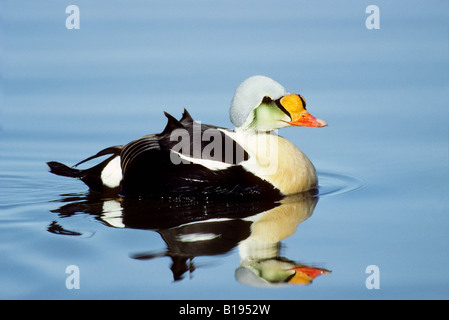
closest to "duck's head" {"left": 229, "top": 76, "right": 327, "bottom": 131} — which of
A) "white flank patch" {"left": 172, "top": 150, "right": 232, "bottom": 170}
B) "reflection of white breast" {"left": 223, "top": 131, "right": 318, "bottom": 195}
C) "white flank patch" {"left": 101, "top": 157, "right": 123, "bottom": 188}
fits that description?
"reflection of white breast" {"left": 223, "top": 131, "right": 318, "bottom": 195}

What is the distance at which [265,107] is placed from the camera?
22.6ft

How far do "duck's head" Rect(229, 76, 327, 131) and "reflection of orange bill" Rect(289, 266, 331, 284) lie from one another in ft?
6.46

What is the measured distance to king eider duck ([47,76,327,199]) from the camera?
6.63 meters

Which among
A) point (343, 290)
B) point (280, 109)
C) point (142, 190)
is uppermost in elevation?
point (280, 109)

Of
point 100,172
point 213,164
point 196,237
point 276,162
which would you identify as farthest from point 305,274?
point 100,172

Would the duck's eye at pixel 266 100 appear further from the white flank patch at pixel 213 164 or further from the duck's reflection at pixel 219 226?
the duck's reflection at pixel 219 226

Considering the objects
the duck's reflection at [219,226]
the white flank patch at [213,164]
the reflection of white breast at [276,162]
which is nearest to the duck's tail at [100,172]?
the duck's reflection at [219,226]

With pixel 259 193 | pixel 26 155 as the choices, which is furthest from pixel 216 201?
pixel 26 155

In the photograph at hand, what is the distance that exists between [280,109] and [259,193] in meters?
0.71

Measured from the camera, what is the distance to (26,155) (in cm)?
830

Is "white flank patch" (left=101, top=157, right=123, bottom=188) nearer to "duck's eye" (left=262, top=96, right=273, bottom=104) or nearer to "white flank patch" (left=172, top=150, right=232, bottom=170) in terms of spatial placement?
"white flank patch" (left=172, top=150, right=232, bottom=170)

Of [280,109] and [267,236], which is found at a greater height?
[280,109]

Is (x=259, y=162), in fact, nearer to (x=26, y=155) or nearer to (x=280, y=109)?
(x=280, y=109)

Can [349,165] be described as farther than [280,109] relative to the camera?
Yes
